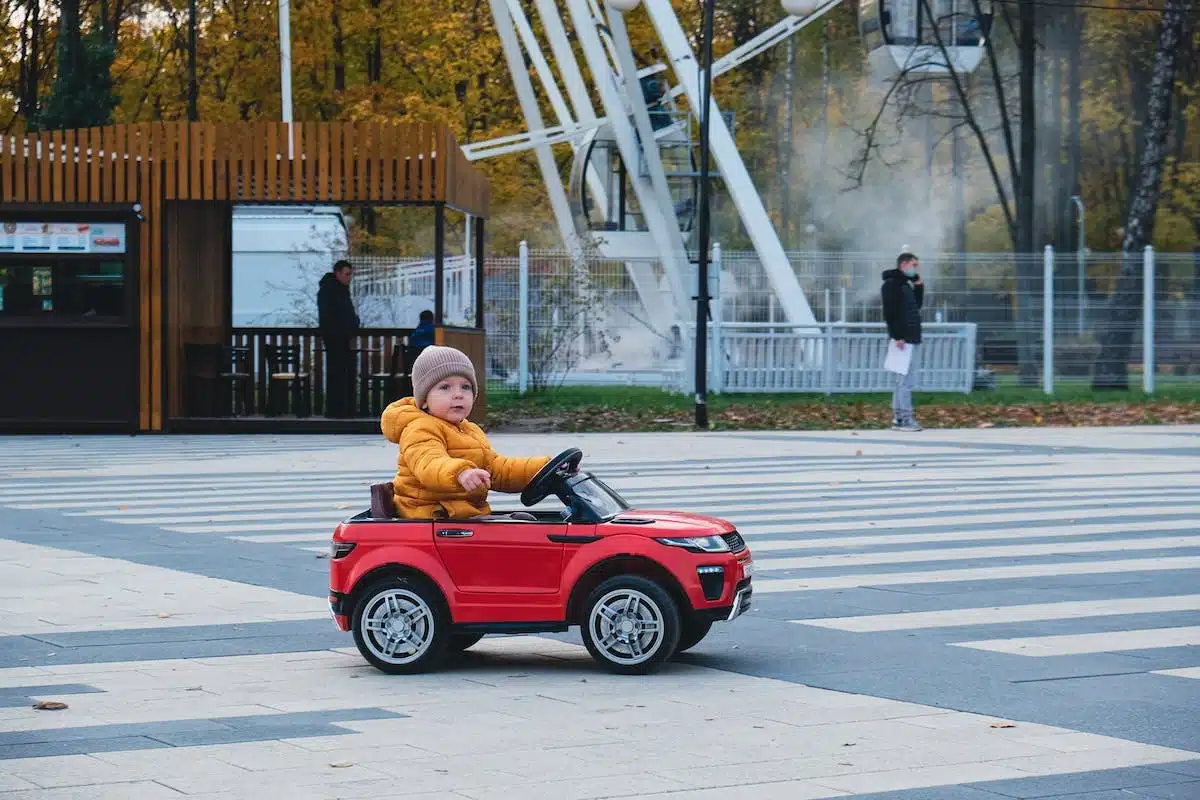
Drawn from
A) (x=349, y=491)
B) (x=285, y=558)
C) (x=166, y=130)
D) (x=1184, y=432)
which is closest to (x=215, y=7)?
(x=166, y=130)

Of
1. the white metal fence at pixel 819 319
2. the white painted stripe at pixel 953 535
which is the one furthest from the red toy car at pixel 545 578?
the white metal fence at pixel 819 319

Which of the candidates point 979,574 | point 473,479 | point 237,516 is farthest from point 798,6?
point 473,479

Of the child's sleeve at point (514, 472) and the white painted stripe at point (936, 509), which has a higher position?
the child's sleeve at point (514, 472)

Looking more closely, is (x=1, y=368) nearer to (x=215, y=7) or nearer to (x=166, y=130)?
(x=166, y=130)

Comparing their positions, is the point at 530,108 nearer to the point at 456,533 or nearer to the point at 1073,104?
the point at 1073,104

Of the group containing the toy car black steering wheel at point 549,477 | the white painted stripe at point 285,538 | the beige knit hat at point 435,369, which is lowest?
the white painted stripe at point 285,538

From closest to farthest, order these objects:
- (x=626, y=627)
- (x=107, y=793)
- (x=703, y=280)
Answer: (x=107, y=793)
(x=626, y=627)
(x=703, y=280)

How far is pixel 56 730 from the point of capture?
6254mm

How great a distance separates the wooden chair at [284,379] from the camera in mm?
23656

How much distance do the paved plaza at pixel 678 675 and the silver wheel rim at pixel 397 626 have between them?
0.12 meters

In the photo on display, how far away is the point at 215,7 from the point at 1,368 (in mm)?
23272

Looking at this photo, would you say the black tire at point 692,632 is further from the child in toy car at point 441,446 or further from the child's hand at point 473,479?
the child's hand at point 473,479

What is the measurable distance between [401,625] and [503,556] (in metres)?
0.46

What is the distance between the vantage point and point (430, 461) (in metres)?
7.36
